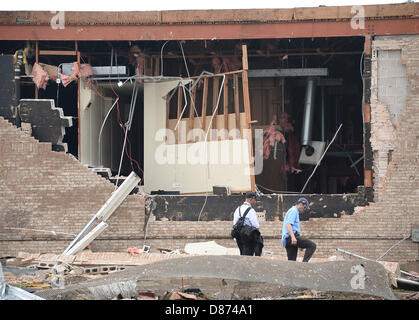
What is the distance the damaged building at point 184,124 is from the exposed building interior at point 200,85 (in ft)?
0.16

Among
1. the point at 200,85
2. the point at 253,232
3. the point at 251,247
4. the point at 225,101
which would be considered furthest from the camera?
the point at 200,85

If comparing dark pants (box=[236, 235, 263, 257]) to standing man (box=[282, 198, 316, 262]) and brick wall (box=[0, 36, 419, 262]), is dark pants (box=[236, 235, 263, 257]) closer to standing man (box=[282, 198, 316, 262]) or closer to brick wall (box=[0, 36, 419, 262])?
standing man (box=[282, 198, 316, 262])

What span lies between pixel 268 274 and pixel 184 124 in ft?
27.6

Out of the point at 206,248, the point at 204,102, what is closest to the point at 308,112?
the point at 204,102

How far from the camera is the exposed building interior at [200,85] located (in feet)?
60.0

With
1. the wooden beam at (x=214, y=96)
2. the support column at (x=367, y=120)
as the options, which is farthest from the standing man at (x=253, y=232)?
the wooden beam at (x=214, y=96)

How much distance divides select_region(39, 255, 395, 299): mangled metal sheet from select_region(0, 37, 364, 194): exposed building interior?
7155 mm

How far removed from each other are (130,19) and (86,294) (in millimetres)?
8562

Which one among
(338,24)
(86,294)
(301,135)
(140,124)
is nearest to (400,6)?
(338,24)

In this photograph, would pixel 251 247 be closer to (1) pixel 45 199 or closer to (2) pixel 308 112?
(1) pixel 45 199

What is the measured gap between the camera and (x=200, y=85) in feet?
61.3

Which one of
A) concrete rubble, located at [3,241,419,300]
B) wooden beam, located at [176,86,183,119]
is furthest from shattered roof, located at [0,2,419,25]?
concrete rubble, located at [3,241,419,300]
